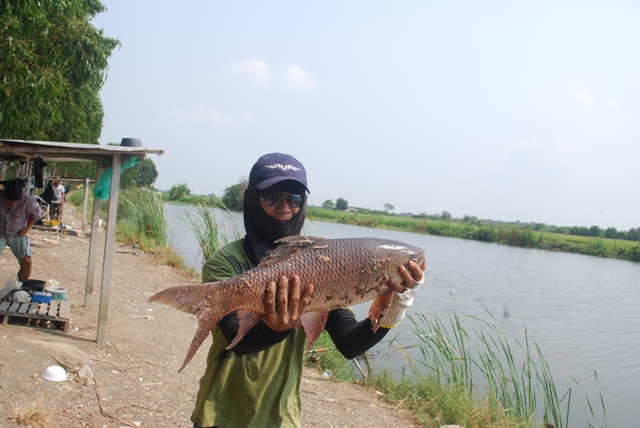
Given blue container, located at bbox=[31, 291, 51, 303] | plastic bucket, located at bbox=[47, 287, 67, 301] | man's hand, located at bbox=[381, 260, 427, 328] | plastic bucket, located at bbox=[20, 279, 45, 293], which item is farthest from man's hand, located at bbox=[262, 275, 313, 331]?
plastic bucket, located at bbox=[47, 287, 67, 301]

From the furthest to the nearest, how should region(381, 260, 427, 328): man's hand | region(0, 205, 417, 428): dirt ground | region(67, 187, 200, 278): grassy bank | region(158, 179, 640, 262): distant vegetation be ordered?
region(158, 179, 640, 262): distant vegetation < region(67, 187, 200, 278): grassy bank < region(0, 205, 417, 428): dirt ground < region(381, 260, 427, 328): man's hand

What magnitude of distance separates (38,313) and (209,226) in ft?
14.8

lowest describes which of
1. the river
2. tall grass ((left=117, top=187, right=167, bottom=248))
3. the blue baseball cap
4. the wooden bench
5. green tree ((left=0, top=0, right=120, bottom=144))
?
the river

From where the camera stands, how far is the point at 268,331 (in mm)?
2184

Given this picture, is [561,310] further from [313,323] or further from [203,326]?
[203,326]

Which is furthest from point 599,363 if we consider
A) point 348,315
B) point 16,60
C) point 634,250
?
point 634,250

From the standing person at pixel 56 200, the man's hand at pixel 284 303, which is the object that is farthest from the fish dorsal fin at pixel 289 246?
the standing person at pixel 56 200

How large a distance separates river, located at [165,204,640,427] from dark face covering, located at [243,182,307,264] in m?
5.37

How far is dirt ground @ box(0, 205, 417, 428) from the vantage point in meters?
4.78

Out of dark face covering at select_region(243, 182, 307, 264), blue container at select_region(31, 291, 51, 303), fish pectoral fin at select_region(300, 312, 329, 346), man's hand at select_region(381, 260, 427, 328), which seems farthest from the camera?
blue container at select_region(31, 291, 51, 303)

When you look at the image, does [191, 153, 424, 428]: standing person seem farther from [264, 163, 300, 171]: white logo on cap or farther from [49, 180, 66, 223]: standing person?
[49, 180, 66, 223]: standing person

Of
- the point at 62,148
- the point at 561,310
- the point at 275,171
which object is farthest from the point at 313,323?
the point at 561,310

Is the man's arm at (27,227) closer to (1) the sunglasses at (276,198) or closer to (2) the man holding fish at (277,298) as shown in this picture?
(2) the man holding fish at (277,298)

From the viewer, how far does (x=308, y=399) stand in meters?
6.63
